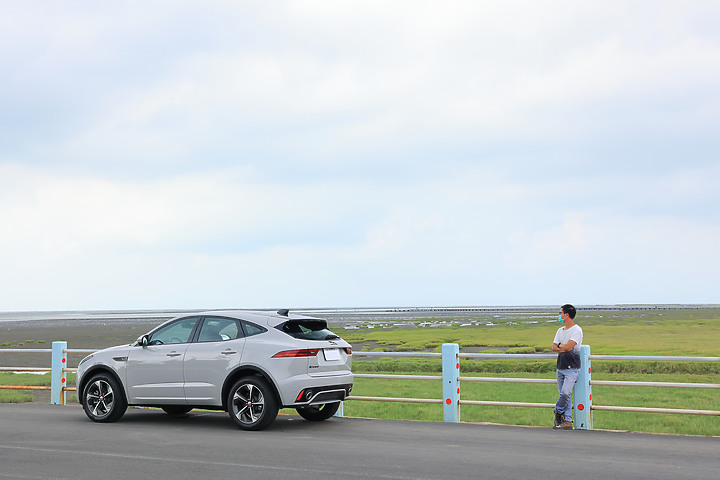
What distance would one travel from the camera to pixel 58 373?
15469 millimetres

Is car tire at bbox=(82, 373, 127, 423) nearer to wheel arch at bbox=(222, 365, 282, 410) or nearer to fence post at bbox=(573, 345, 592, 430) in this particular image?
wheel arch at bbox=(222, 365, 282, 410)

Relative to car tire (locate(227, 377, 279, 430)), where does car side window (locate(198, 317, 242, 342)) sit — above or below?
above

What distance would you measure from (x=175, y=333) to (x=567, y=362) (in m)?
6.14

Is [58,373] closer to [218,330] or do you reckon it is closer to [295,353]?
[218,330]

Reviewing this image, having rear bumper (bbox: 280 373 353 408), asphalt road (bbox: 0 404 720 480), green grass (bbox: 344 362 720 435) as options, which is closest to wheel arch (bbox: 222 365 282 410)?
rear bumper (bbox: 280 373 353 408)

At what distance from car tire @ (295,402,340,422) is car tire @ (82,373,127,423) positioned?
2.87 meters

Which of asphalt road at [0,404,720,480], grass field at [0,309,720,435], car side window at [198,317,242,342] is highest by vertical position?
car side window at [198,317,242,342]

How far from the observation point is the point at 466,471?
8.05m

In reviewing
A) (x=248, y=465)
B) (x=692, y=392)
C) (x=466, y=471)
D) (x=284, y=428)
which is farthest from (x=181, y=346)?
(x=692, y=392)

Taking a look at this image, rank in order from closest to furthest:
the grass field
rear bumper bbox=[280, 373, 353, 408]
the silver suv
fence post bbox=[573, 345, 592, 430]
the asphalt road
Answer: the asphalt road → rear bumper bbox=[280, 373, 353, 408] → the silver suv → fence post bbox=[573, 345, 592, 430] → the grass field

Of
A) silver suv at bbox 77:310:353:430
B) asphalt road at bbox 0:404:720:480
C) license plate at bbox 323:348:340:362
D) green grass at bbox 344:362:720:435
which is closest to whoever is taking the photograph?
asphalt road at bbox 0:404:720:480

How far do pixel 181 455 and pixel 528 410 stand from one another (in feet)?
42.2

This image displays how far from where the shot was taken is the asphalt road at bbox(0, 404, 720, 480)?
8.00 meters

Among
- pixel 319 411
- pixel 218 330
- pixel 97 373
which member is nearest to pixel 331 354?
pixel 319 411
